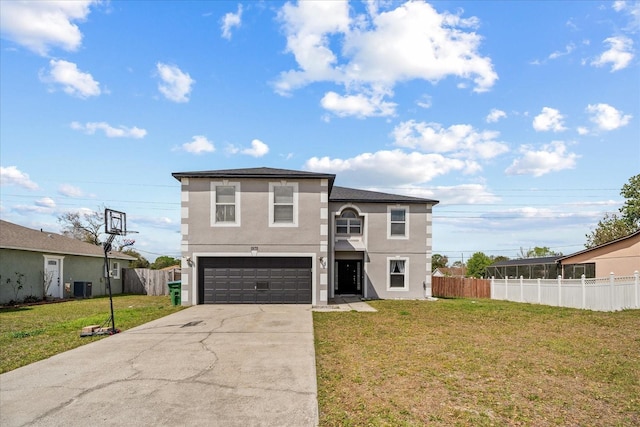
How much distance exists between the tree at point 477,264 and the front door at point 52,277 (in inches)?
1728

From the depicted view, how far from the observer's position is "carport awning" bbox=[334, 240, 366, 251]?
2097cm

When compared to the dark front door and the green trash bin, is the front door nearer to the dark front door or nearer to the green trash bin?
the green trash bin

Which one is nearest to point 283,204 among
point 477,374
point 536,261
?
point 477,374

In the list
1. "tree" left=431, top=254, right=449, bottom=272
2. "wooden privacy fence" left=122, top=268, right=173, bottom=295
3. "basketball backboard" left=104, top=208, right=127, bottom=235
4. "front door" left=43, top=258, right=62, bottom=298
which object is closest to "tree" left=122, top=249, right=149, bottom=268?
"wooden privacy fence" left=122, top=268, right=173, bottom=295

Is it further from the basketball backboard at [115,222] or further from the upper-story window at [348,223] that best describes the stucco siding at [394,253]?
the basketball backboard at [115,222]

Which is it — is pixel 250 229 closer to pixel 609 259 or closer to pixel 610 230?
pixel 609 259

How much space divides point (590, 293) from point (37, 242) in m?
27.3

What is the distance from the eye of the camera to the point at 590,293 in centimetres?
1658

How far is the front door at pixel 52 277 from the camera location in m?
22.5

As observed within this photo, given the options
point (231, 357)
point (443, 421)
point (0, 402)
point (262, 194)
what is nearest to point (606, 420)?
point (443, 421)

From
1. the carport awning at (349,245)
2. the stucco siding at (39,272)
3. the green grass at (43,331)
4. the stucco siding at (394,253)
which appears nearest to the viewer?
the green grass at (43,331)

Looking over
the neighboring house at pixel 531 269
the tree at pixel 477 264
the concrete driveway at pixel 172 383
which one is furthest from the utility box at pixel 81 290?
the tree at pixel 477 264

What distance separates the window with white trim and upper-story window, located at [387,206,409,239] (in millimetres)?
1290

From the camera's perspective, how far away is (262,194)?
17.5 metres
